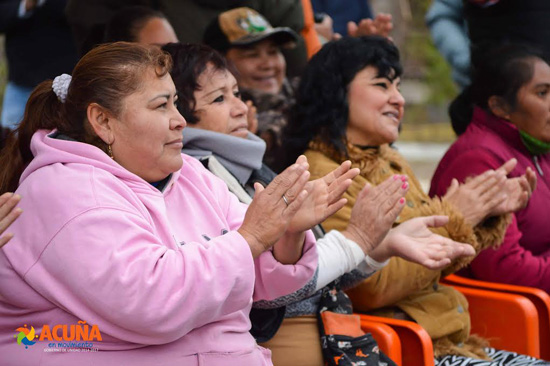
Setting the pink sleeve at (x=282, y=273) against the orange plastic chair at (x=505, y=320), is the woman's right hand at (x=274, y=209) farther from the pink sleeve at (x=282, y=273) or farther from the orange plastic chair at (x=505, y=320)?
the orange plastic chair at (x=505, y=320)

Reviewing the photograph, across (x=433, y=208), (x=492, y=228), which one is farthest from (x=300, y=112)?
(x=492, y=228)

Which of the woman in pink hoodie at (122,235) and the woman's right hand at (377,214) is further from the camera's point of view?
the woman's right hand at (377,214)

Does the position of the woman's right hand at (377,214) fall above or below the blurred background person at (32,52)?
above

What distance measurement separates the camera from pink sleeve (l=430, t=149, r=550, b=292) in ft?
12.6

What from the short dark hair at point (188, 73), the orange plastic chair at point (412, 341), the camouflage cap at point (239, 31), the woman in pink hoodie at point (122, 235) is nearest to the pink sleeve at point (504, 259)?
the orange plastic chair at point (412, 341)

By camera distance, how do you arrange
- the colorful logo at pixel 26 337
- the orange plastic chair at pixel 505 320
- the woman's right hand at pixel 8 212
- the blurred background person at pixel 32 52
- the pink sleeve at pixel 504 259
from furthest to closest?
the blurred background person at pixel 32 52 → the pink sleeve at pixel 504 259 → the orange plastic chair at pixel 505 320 → the colorful logo at pixel 26 337 → the woman's right hand at pixel 8 212

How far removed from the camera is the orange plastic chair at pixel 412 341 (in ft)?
10.4

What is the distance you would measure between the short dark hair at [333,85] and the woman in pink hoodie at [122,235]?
1.08 meters

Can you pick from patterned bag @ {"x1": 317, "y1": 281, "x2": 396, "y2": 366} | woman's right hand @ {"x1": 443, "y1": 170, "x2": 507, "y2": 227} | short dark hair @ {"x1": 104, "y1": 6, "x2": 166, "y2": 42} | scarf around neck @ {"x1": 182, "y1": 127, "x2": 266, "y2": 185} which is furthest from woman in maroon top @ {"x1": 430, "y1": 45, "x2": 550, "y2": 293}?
short dark hair @ {"x1": 104, "y1": 6, "x2": 166, "y2": 42}

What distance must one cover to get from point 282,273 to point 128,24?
1859 mm

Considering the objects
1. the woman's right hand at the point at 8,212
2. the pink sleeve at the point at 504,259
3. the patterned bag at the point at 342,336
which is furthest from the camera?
the pink sleeve at the point at 504,259

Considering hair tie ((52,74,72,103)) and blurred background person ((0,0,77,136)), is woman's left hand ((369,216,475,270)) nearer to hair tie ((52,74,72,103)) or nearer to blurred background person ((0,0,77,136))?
hair tie ((52,74,72,103))

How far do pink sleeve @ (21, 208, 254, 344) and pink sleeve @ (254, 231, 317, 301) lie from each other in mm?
335

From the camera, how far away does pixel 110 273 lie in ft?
6.89
